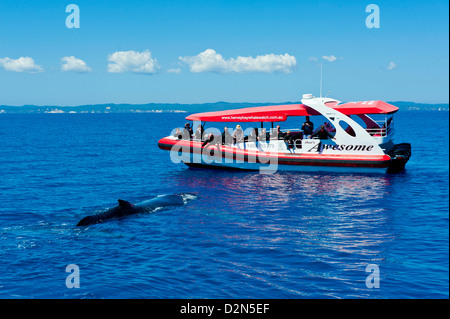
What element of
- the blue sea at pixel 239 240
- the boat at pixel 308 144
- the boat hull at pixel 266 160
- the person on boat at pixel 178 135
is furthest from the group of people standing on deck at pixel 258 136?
the blue sea at pixel 239 240

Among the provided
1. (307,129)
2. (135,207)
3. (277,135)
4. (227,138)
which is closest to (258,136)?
(277,135)

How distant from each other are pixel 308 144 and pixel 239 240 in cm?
1573

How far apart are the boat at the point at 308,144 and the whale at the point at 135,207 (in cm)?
842

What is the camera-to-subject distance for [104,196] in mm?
25562

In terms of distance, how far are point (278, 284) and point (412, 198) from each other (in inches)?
543

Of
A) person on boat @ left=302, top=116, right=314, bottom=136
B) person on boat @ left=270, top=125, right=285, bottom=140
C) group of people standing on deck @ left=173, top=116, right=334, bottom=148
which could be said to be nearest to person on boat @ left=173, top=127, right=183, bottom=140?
group of people standing on deck @ left=173, top=116, right=334, bottom=148

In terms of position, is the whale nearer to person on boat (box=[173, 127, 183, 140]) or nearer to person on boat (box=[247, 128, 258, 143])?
person on boat (box=[247, 128, 258, 143])

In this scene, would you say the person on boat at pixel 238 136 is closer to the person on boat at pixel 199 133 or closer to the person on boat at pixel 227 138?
the person on boat at pixel 227 138

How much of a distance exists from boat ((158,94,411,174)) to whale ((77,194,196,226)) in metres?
8.42

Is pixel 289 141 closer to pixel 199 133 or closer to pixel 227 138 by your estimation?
pixel 227 138

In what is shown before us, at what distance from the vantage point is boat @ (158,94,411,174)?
29812mm

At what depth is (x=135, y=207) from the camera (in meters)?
20.6

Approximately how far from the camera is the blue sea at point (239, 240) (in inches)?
490
